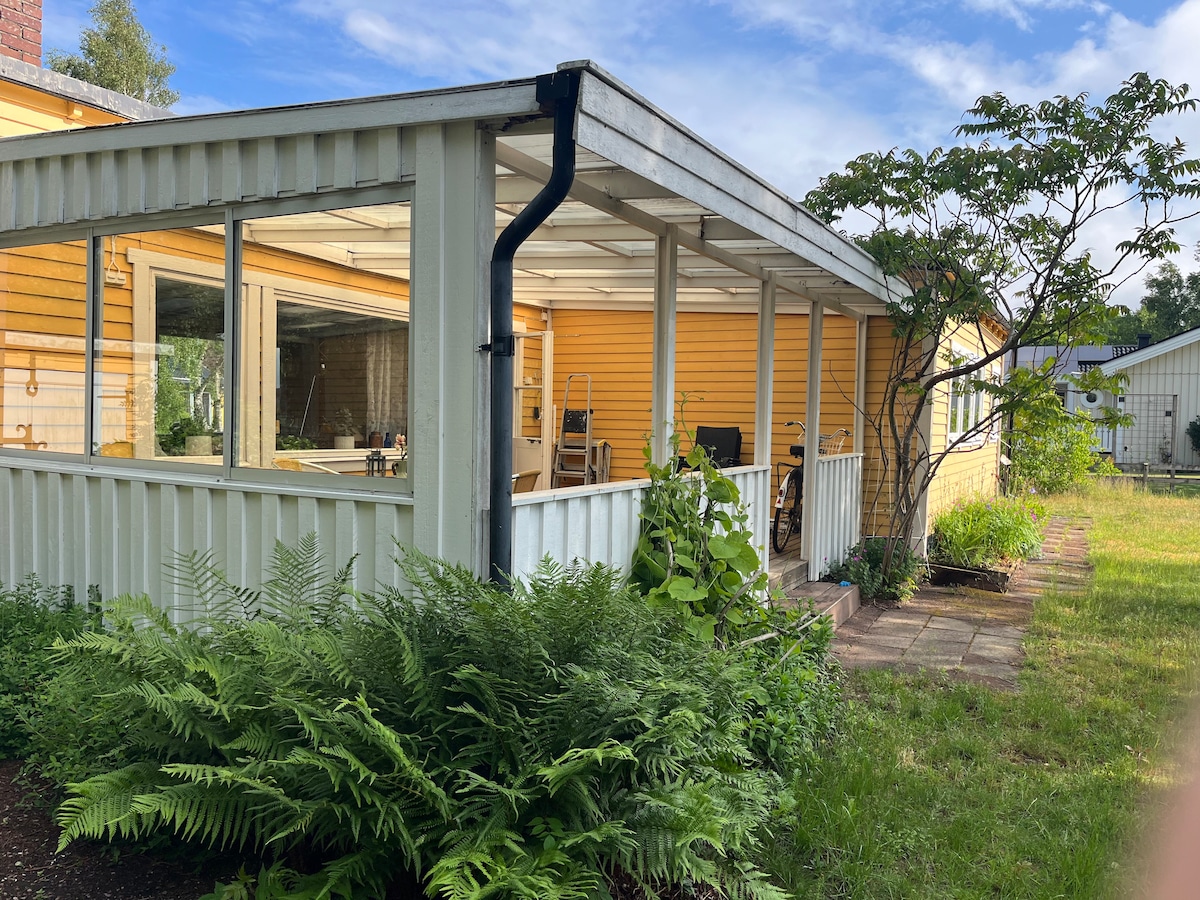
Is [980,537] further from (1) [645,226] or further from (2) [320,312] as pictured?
(2) [320,312]

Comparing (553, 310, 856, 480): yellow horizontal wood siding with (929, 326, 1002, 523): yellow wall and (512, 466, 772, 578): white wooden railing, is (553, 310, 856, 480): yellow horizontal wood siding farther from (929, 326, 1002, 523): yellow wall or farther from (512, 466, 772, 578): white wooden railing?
(512, 466, 772, 578): white wooden railing

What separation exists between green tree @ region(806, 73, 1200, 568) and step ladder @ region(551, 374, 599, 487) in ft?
10.3

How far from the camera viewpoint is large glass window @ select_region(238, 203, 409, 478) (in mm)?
3807

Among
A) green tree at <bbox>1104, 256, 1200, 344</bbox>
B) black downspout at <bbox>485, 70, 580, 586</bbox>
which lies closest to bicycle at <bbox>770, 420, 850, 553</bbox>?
black downspout at <bbox>485, 70, 580, 586</bbox>

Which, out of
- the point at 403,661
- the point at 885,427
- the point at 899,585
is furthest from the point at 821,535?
the point at 403,661

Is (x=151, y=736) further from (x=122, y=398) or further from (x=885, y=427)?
(x=885, y=427)

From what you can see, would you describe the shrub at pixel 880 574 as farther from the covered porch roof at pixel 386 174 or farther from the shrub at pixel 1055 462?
the shrub at pixel 1055 462

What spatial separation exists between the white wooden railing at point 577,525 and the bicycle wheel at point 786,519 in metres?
3.43

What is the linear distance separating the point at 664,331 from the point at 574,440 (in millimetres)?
5659

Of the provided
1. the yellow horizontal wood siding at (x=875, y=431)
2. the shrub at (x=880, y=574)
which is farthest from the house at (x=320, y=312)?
the yellow horizontal wood siding at (x=875, y=431)

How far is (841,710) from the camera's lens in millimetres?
4562

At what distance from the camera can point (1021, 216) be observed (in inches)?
295

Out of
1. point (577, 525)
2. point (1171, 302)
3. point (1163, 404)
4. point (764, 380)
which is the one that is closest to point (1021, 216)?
point (764, 380)

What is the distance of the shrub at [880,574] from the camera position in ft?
25.2
